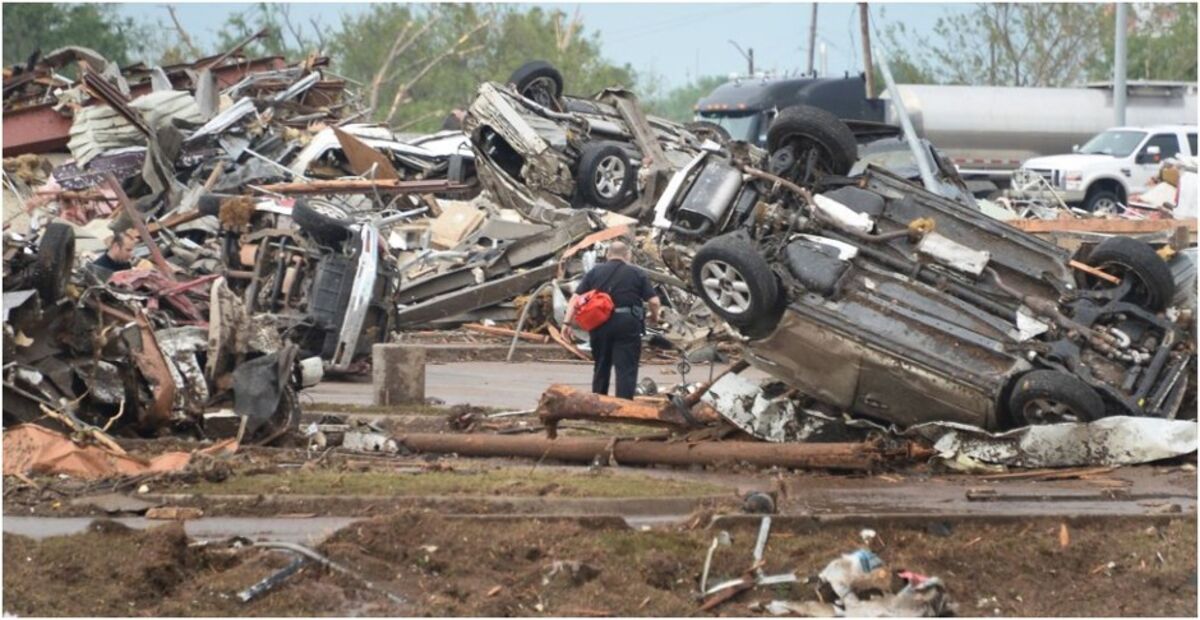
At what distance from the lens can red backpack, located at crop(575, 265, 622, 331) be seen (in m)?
14.5

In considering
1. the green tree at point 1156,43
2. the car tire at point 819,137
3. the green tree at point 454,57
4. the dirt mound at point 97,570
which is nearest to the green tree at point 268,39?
the green tree at point 454,57

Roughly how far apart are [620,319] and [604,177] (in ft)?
37.0

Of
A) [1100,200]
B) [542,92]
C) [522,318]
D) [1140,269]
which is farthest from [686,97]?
[1140,269]

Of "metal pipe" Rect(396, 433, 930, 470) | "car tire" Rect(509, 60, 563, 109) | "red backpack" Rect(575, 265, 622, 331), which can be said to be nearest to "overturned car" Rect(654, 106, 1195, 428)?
"metal pipe" Rect(396, 433, 930, 470)

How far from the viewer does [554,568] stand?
8.73m

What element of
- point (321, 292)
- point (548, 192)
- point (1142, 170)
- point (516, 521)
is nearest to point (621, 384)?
point (321, 292)

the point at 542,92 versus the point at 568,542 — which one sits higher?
the point at 542,92

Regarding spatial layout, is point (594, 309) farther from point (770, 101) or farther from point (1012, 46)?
point (1012, 46)

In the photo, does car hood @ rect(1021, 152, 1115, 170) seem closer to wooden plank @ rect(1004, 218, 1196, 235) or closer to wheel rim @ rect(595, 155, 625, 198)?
wooden plank @ rect(1004, 218, 1196, 235)

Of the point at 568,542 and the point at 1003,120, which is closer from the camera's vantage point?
the point at 568,542

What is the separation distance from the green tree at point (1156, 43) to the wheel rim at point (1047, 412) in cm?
5827

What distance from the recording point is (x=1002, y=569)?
9.16 metres

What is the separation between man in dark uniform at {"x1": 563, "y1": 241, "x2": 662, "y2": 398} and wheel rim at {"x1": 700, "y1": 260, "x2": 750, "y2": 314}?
182 centimetres

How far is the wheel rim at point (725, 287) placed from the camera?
Result: 12630mm
